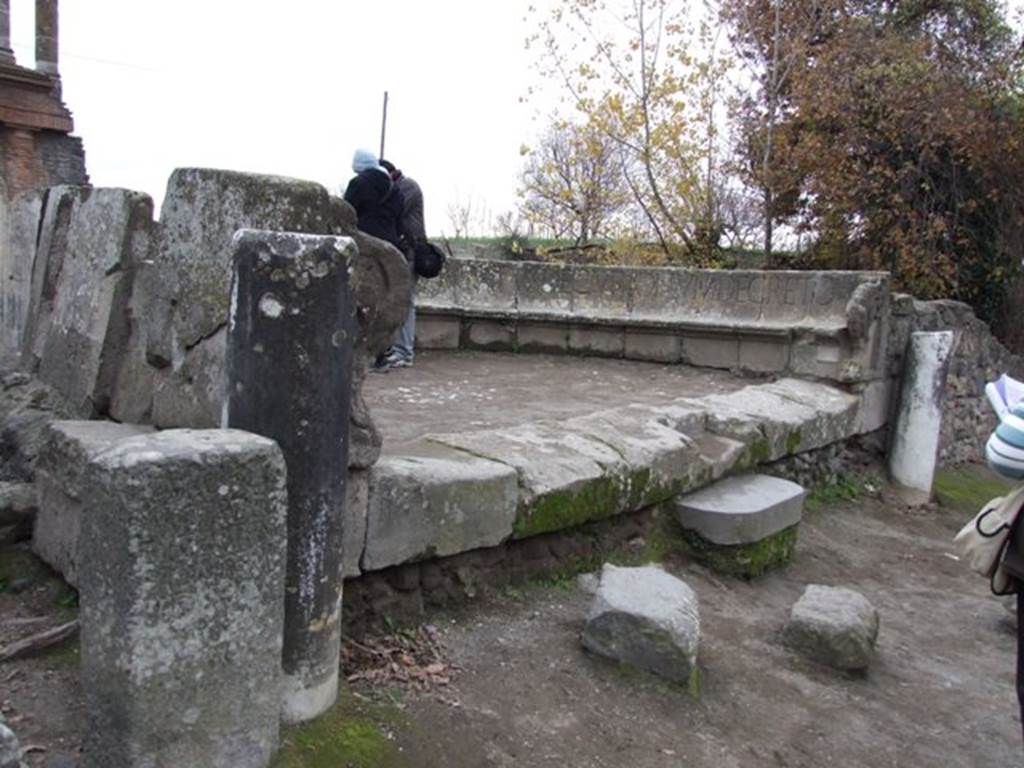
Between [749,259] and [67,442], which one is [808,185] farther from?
[67,442]

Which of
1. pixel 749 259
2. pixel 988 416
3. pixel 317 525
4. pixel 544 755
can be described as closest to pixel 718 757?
pixel 544 755

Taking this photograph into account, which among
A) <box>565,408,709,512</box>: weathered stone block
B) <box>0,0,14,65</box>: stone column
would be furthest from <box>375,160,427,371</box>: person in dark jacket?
<box>0,0,14,65</box>: stone column

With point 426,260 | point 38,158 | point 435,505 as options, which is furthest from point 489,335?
point 38,158

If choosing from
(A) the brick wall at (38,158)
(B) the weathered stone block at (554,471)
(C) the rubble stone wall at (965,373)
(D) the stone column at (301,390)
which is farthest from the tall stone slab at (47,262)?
(A) the brick wall at (38,158)

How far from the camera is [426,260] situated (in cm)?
698

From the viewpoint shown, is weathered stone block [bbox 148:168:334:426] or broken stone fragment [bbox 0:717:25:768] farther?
weathered stone block [bbox 148:168:334:426]

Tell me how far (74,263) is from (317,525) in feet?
7.24

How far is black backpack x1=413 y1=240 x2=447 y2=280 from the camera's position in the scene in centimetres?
696

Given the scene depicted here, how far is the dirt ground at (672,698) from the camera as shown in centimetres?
267

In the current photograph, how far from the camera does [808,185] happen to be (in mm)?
12234

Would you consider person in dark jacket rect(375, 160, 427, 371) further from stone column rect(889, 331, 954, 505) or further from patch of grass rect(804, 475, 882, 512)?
stone column rect(889, 331, 954, 505)

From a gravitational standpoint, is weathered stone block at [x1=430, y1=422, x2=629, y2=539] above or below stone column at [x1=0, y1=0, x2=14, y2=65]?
below

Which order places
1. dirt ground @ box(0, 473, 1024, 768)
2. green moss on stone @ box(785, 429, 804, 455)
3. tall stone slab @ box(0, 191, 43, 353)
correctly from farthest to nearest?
green moss on stone @ box(785, 429, 804, 455) < tall stone slab @ box(0, 191, 43, 353) < dirt ground @ box(0, 473, 1024, 768)

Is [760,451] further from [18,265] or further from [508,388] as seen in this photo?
[18,265]
